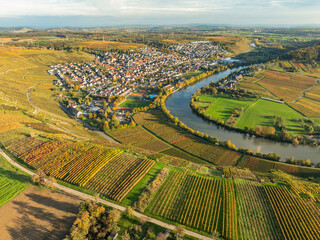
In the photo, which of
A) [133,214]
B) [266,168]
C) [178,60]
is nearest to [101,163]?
[133,214]

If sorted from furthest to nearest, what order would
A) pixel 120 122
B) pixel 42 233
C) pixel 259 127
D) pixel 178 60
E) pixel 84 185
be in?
pixel 178 60, pixel 120 122, pixel 259 127, pixel 84 185, pixel 42 233

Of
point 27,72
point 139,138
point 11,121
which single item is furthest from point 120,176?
point 27,72

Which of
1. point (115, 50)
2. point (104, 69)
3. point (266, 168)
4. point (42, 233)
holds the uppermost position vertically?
point (115, 50)

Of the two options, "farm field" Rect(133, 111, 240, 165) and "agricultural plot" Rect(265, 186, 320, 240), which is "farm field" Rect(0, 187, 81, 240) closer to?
"agricultural plot" Rect(265, 186, 320, 240)

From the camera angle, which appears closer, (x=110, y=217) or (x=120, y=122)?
(x=110, y=217)

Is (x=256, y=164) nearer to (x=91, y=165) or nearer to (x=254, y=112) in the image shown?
(x=254, y=112)

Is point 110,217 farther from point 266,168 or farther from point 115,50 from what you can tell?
point 115,50

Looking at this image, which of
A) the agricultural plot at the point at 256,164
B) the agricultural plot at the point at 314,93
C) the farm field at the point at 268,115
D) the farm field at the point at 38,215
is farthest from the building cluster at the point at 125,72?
the farm field at the point at 38,215
